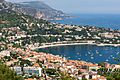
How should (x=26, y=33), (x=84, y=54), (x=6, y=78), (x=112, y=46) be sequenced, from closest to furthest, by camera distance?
1. (x=6, y=78)
2. (x=84, y=54)
3. (x=112, y=46)
4. (x=26, y=33)

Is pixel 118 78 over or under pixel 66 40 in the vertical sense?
over

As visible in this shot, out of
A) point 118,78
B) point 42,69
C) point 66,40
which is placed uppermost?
point 118,78

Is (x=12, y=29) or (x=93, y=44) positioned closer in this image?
(x=93, y=44)

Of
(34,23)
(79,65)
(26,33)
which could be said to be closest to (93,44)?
(26,33)

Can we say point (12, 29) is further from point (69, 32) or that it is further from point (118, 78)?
point (118, 78)

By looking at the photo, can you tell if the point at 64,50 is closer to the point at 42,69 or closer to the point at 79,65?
the point at 79,65

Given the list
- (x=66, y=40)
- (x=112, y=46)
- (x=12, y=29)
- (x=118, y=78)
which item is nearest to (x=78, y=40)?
(x=66, y=40)

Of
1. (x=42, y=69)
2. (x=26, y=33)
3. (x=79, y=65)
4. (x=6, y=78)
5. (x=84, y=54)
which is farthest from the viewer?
(x=26, y=33)
